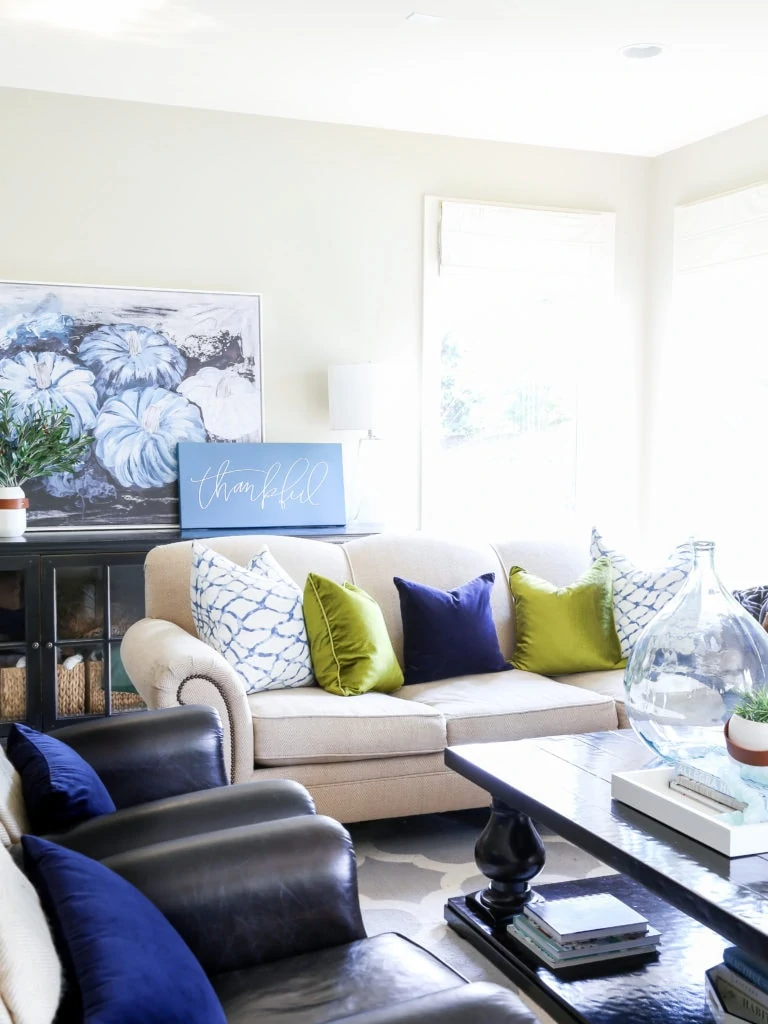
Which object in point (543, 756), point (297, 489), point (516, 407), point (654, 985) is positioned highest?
point (516, 407)

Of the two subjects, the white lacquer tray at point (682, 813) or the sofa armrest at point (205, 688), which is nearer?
the white lacquer tray at point (682, 813)

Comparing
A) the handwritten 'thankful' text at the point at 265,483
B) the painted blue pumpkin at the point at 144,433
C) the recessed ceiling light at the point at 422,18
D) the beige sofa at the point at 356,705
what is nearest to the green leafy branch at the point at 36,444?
the painted blue pumpkin at the point at 144,433

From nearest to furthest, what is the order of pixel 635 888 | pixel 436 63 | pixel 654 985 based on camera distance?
pixel 654 985 < pixel 635 888 < pixel 436 63

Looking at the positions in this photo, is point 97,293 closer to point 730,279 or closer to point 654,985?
point 730,279

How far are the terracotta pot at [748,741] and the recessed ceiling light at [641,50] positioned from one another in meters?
2.74

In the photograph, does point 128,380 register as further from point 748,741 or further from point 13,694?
point 748,741

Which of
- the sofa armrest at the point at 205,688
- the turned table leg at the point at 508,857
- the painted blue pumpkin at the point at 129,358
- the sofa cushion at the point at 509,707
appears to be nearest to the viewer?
the turned table leg at the point at 508,857

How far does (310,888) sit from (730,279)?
3.99 meters

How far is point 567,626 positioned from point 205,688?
1416mm

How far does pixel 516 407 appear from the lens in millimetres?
5328

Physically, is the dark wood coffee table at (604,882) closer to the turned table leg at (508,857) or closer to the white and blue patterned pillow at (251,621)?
the turned table leg at (508,857)

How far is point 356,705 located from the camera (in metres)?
3.21

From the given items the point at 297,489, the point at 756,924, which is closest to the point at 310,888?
the point at 756,924

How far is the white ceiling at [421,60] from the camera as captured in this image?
353 centimetres
